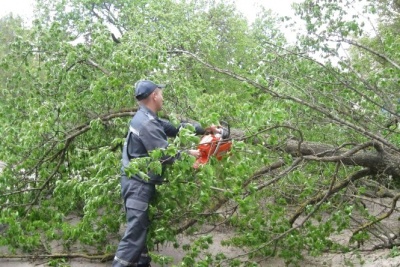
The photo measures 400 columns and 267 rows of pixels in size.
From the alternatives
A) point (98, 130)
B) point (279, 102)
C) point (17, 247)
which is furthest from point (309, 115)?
point (17, 247)

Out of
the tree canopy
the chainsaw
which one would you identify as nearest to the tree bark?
A: the tree canopy

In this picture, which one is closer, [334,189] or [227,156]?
[227,156]

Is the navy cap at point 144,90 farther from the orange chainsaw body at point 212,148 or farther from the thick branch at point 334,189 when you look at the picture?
the thick branch at point 334,189

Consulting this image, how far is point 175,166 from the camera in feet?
10.4

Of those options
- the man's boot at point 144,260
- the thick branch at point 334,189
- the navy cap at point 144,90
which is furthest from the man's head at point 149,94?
the thick branch at point 334,189

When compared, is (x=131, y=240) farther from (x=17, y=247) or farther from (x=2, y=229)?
(x=2, y=229)

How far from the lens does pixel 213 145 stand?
3.45 meters

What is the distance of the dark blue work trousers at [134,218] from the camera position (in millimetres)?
3586

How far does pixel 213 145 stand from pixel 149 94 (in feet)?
2.27

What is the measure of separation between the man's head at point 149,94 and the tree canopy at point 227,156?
15 centimetres

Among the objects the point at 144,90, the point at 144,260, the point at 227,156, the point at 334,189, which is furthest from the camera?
the point at 334,189

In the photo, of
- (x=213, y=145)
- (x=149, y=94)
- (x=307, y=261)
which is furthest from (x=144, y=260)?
(x=307, y=261)

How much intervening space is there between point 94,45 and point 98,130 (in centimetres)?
94

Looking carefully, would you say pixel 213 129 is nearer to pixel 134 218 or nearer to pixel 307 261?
pixel 134 218
